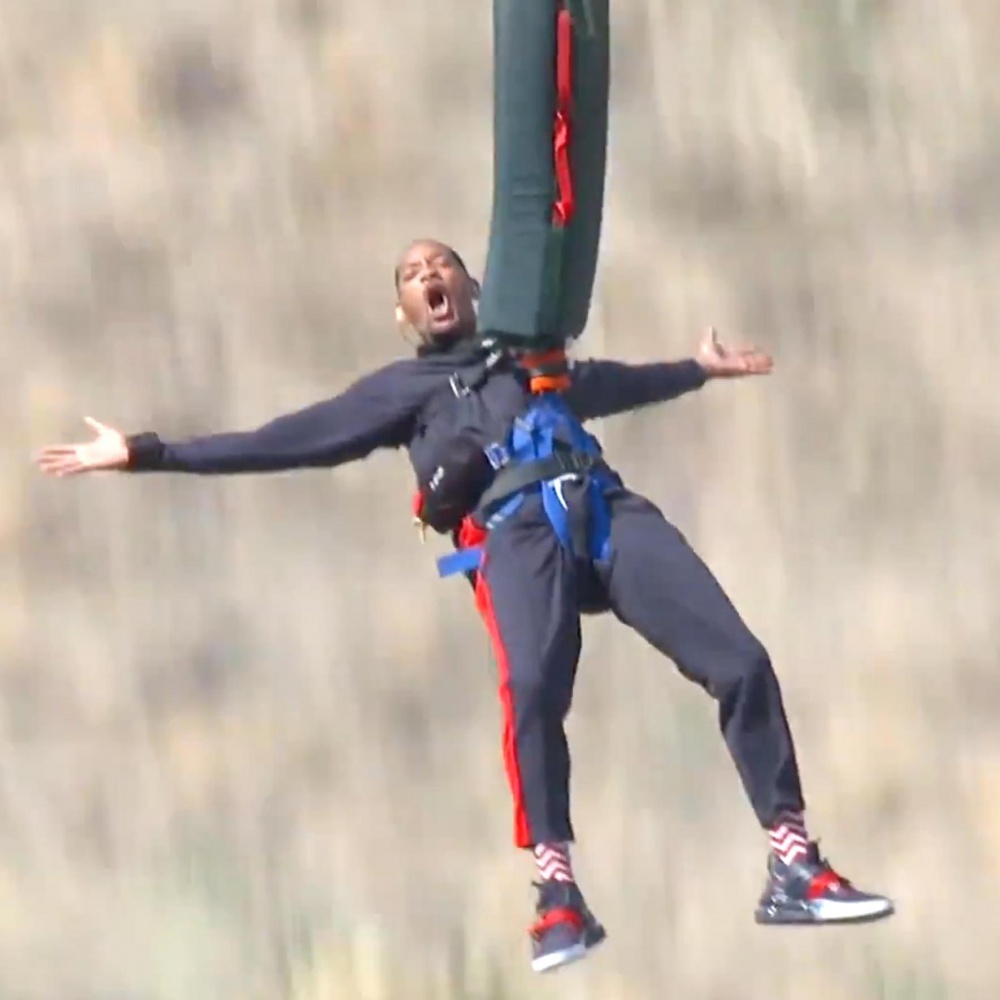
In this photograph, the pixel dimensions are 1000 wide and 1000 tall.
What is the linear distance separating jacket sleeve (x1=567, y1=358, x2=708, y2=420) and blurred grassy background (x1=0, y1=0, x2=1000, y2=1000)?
11.4 feet

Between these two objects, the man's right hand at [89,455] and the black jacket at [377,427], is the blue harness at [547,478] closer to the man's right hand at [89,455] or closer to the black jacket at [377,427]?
the black jacket at [377,427]

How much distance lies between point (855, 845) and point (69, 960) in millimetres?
2890

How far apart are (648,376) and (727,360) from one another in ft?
0.62

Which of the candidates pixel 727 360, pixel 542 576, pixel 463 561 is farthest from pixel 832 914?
pixel 727 360

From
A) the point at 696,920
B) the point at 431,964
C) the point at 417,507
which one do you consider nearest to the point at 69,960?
the point at 431,964

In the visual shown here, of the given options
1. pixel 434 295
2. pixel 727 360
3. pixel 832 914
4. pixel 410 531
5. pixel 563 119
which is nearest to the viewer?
pixel 832 914

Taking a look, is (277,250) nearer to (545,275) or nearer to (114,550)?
(114,550)

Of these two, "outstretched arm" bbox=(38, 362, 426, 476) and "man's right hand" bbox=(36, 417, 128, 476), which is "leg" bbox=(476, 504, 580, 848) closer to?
"outstretched arm" bbox=(38, 362, 426, 476)

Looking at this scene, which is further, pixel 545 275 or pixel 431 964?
pixel 431 964

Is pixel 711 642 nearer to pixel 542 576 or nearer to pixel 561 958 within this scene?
pixel 542 576

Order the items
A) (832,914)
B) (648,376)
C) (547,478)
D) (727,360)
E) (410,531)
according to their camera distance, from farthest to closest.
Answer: (410,531) < (727,360) < (648,376) < (547,478) < (832,914)

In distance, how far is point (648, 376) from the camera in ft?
10.6

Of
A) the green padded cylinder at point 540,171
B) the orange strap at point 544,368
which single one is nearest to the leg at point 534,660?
the orange strap at point 544,368

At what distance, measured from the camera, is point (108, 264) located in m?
7.02
